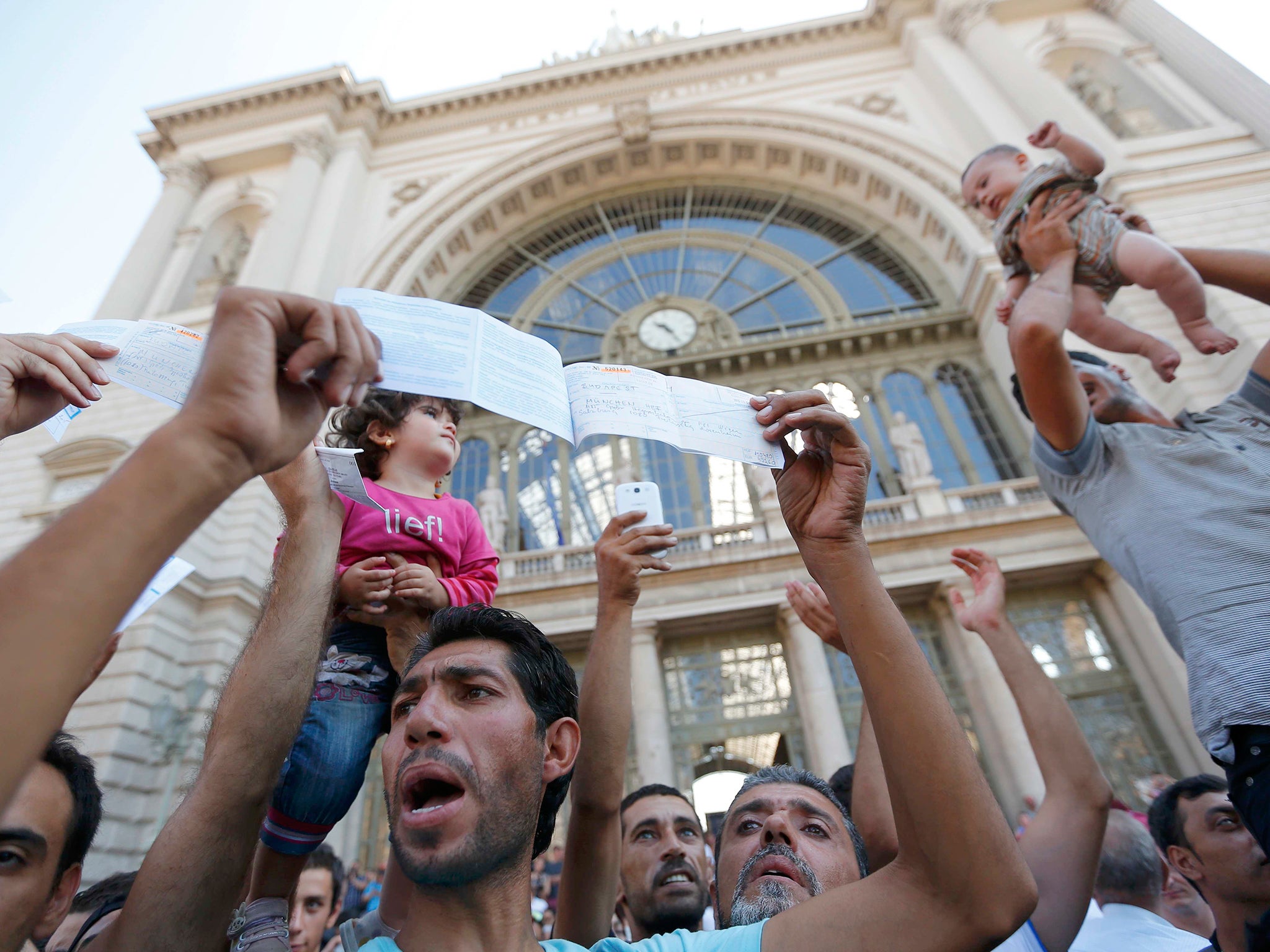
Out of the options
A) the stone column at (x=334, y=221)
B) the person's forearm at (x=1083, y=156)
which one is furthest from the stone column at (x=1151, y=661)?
the stone column at (x=334, y=221)

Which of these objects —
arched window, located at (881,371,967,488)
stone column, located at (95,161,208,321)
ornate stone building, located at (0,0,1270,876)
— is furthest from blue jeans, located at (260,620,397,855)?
stone column, located at (95,161,208,321)

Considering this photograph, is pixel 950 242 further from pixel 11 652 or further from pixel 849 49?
pixel 11 652

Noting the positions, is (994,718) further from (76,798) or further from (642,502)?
(76,798)

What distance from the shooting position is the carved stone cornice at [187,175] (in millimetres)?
18688

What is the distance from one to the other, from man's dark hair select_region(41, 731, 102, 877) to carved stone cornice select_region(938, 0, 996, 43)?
73.7 feet

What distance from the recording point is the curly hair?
278cm

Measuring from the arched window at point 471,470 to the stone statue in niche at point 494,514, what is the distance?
85 centimetres

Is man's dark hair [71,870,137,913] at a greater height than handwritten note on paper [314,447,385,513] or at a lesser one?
lesser

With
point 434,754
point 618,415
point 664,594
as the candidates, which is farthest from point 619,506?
point 664,594

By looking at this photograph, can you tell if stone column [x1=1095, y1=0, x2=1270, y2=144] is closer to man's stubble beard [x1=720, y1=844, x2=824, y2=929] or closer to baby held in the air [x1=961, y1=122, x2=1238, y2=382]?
baby held in the air [x1=961, y1=122, x2=1238, y2=382]

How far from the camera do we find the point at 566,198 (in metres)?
19.8

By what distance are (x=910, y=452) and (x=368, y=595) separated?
12595 mm

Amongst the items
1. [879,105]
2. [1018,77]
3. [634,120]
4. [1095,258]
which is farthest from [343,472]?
[879,105]

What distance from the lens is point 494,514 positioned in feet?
44.1
